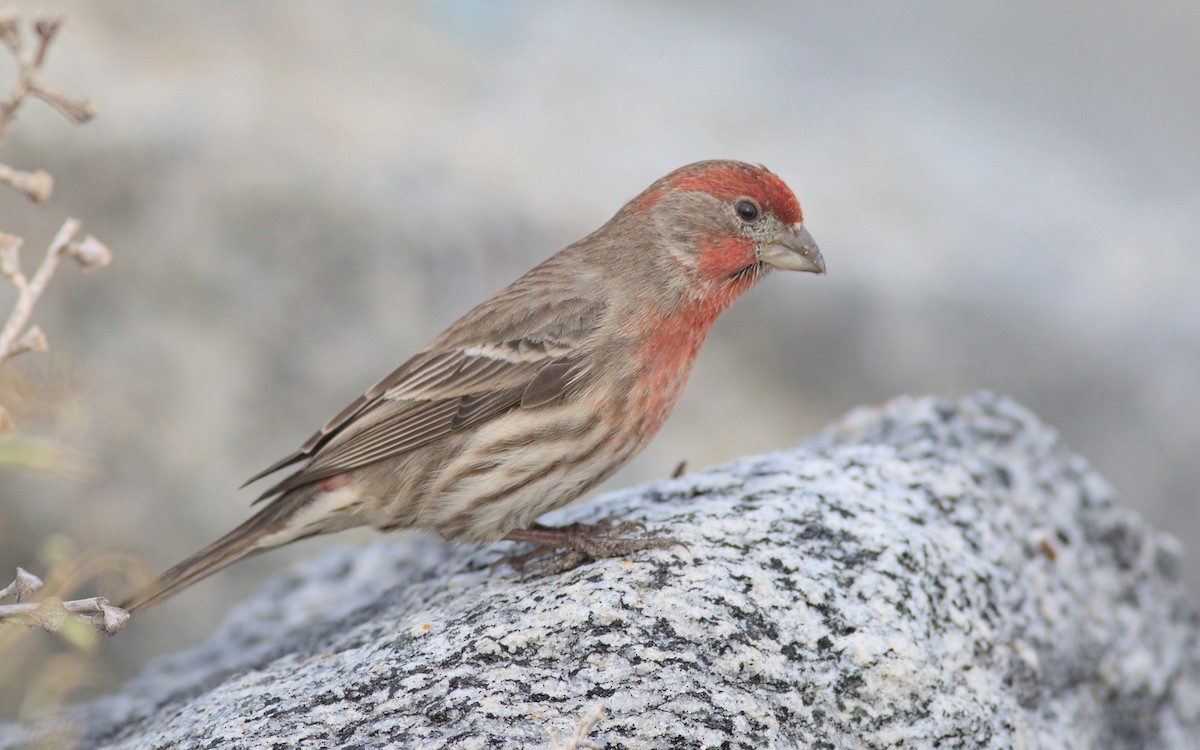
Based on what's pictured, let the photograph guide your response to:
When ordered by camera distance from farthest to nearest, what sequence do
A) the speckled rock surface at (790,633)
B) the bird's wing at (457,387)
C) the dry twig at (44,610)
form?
the bird's wing at (457,387), the speckled rock surface at (790,633), the dry twig at (44,610)

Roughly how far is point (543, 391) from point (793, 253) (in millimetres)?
1119

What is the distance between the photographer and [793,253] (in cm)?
447

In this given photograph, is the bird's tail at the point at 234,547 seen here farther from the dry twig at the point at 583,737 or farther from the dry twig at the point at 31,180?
the dry twig at the point at 31,180

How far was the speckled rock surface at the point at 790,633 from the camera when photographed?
282cm

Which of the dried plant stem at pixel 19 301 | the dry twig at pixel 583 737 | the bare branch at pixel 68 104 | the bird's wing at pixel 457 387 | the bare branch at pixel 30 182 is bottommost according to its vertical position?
the dry twig at pixel 583 737

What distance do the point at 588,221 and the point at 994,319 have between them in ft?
7.58

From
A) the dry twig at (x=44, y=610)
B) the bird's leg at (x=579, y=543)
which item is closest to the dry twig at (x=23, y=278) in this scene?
the dry twig at (x=44, y=610)

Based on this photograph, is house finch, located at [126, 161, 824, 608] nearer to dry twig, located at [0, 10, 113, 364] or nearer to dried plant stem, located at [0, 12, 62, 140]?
dry twig, located at [0, 10, 113, 364]

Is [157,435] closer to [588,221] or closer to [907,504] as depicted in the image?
[588,221]

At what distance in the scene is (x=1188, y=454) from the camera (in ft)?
20.6

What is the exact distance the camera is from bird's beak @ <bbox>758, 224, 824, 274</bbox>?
4461 mm

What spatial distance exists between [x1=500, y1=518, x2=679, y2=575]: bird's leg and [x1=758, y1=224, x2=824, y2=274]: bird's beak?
1.25 meters

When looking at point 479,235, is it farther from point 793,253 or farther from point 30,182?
point 30,182

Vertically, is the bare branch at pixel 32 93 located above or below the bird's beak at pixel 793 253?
below
